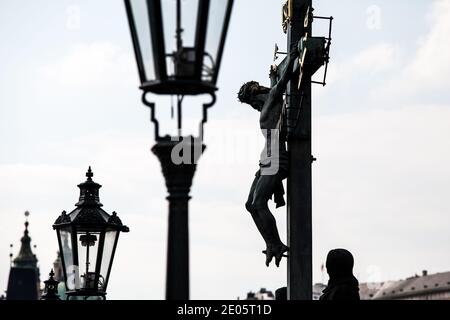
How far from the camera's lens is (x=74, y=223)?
17.7 metres

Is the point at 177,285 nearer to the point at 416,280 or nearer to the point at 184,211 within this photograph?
the point at 184,211

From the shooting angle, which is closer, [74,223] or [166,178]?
[166,178]

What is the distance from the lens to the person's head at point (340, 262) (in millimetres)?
13695

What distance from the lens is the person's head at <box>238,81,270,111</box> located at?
17625 millimetres

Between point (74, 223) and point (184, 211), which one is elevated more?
point (74, 223)

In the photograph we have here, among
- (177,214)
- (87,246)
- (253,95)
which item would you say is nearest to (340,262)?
(253,95)

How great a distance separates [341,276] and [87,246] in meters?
4.38

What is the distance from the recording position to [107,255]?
57.2 ft

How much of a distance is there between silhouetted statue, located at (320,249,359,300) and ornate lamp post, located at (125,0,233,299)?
17.6 ft

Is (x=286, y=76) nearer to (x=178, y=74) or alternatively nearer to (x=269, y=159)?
(x=269, y=159)

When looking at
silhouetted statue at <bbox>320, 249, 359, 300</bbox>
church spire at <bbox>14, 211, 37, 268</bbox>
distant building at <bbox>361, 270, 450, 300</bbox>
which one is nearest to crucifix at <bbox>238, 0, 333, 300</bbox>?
silhouetted statue at <bbox>320, 249, 359, 300</bbox>

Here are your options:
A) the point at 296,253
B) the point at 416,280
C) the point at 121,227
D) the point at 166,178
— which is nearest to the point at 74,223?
the point at 121,227

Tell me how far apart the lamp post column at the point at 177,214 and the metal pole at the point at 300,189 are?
8852 millimetres
